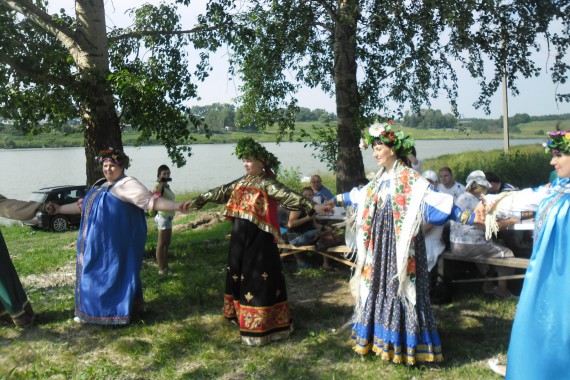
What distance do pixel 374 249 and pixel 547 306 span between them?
1.34 meters

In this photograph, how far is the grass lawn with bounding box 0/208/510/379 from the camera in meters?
4.34

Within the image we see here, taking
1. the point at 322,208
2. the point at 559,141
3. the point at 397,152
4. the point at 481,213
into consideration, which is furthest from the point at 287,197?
the point at 559,141

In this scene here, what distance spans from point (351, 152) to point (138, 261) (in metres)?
5.54

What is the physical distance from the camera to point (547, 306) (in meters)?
3.33

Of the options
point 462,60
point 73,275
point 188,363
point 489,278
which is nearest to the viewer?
point 188,363

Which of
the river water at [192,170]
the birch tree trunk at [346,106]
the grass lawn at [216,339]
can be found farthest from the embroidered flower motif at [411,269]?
the river water at [192,170]

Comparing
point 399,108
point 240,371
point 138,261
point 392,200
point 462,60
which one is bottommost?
point 240,371

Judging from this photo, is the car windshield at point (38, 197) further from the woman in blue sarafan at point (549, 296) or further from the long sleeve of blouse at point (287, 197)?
the woman in blue sarafan at point (549, 296)

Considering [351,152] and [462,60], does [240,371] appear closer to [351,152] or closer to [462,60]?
[351,152]

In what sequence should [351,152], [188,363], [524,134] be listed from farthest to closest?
[524,134]
[351,152]
[188,363]

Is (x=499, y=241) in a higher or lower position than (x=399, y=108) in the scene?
lower

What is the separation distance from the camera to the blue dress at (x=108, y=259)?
5.28 metres

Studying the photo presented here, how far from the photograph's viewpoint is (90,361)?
470 centimetres

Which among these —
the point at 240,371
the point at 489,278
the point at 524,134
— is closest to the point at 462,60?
the point at 489,278
